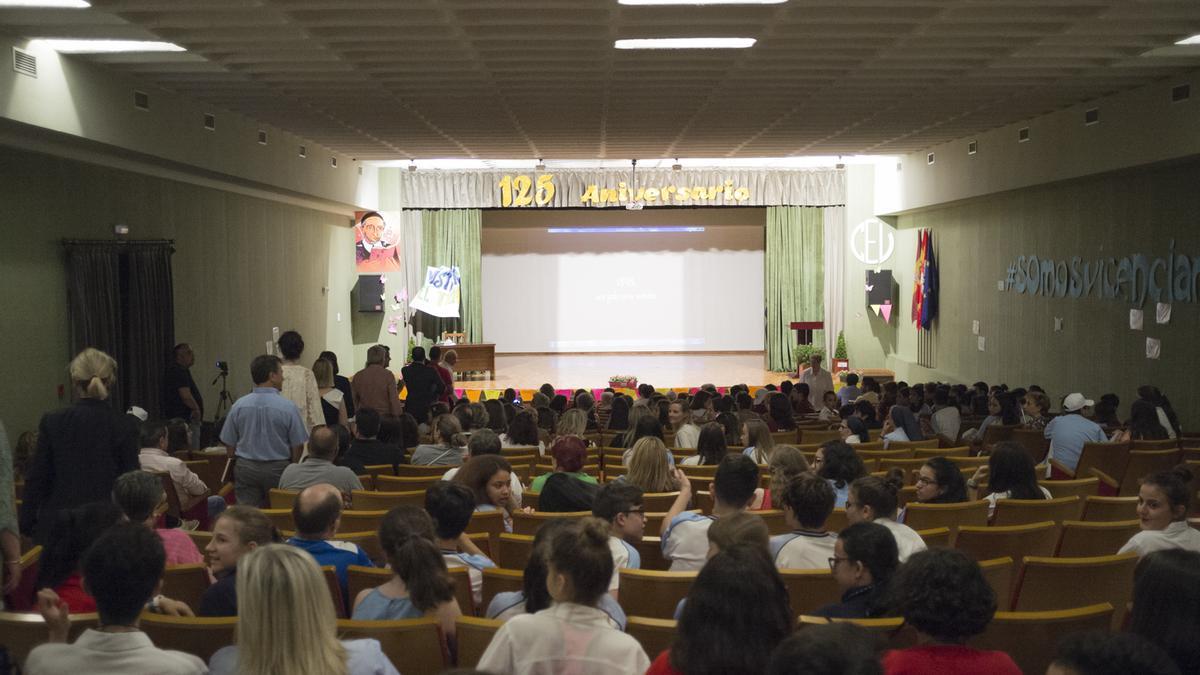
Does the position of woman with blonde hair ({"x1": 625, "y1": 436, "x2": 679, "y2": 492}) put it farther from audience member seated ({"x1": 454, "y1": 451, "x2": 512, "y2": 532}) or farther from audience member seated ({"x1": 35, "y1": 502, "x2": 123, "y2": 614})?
audience member seated ({"x1": 35, "y1": 502, "x2": 123, "y2": 614})

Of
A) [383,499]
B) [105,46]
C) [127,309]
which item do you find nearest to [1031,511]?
[383,499]

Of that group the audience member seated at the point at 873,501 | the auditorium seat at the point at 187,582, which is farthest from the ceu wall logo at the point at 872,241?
the auditorium seat at the point at 187,582

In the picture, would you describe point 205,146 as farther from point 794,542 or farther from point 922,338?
point 922,338

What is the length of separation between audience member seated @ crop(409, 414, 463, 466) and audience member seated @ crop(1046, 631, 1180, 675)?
227 inches

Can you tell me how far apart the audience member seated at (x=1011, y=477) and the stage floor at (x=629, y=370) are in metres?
13.3

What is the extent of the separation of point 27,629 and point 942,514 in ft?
13.2

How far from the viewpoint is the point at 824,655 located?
196 centimetres

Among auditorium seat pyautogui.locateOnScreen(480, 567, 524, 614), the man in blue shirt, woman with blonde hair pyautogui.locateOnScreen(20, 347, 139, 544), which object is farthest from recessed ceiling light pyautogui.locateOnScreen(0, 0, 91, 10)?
auditorium seat pyautogui.locateOnScreen(480, 567, 524, 614)

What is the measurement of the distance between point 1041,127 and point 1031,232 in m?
1.79

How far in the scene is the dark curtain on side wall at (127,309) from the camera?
33.8ft

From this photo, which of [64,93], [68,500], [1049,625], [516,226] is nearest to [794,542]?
[1049,625]

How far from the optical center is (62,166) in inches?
405

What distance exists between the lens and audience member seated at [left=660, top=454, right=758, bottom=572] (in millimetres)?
4637

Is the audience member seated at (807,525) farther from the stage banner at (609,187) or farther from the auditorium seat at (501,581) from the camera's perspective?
the stage banner at (609,187)
